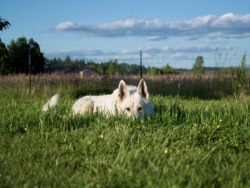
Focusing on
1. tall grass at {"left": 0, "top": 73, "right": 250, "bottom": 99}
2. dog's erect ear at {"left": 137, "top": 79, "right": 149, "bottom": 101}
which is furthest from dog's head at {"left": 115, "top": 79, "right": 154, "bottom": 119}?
tall grass at {"left": 0, "top": 73, "right": 250, "bottom": 99}

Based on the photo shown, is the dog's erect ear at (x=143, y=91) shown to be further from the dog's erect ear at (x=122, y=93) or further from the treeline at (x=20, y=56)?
the treeline at (x=20, y=56)

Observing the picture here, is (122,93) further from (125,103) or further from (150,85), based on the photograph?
(150,85)

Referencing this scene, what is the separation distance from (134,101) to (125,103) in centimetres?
23

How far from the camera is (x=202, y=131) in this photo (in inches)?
204

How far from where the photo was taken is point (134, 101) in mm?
6820

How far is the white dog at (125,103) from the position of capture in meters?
6.58

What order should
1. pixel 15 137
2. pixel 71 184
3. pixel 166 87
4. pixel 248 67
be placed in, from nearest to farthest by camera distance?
pixel 71 184, pixel 15 137, pixel 248 67, pixel 166 87

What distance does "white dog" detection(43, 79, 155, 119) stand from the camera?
6582 millimetres

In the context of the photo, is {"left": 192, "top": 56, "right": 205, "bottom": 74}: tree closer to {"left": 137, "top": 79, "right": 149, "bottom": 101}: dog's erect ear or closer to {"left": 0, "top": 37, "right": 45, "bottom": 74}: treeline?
{"left": 137, "top": 79, "right": 149, "bottom": 101}: dog's erect ear

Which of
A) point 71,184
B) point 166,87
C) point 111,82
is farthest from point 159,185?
point 111,82

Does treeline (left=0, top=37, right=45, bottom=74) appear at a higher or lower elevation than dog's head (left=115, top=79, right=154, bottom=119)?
higher

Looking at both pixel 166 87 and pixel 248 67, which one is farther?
pixel 166 87

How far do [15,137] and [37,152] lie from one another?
3.66 feet

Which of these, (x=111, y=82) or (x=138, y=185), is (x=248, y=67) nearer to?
(x=111, y=82)
